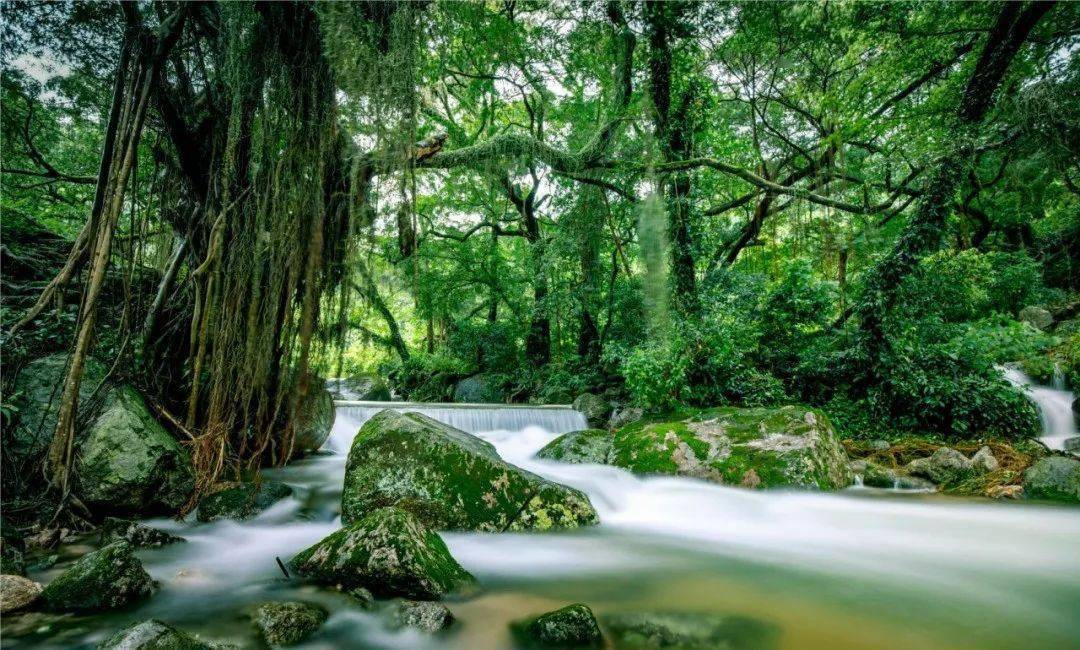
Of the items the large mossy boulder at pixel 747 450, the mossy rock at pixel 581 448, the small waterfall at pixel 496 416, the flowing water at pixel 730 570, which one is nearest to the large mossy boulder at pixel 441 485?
the flowing water at pixel 730 570

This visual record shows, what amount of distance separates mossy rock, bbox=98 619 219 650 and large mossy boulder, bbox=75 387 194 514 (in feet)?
7.21

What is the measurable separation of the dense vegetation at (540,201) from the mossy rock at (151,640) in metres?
1.48

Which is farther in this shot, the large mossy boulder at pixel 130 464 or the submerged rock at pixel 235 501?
the submerged rock at pixel 235 501

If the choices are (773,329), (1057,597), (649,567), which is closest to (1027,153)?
(773,329)

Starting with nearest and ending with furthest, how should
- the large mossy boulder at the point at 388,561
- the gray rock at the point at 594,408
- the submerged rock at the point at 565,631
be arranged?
the submerged rock at the point at 565,631, the large mossy boulder at the point at 388,561, the gray rock at the point at 594,408

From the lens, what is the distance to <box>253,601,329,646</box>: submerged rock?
6.86 feet

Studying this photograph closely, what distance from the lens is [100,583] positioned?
7.37ft

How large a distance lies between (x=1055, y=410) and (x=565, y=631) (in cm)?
1028

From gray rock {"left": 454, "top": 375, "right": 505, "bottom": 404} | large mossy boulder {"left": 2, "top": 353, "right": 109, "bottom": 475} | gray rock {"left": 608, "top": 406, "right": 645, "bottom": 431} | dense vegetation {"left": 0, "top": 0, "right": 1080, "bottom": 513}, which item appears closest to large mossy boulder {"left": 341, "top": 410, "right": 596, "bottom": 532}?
dense vegetation {"left": 0, "top": 0, "right": 1080, "bottom": 513}

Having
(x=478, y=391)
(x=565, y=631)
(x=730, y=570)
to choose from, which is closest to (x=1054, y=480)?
(x=730, y=570)

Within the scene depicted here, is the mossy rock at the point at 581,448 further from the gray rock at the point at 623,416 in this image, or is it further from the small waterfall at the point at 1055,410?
the small waterfall at the point at 1055,410

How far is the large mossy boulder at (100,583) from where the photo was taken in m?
2.18

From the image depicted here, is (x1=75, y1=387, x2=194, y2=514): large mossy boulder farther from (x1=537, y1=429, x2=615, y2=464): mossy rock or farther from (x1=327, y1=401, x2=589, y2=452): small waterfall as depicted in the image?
(x1=327, y1=401, x2=589, y2=452): small waterfall

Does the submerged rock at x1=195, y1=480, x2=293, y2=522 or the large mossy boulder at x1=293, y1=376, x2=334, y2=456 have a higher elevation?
the large mossy boulder at x1=293, y1=376, x2=334, y2=456
